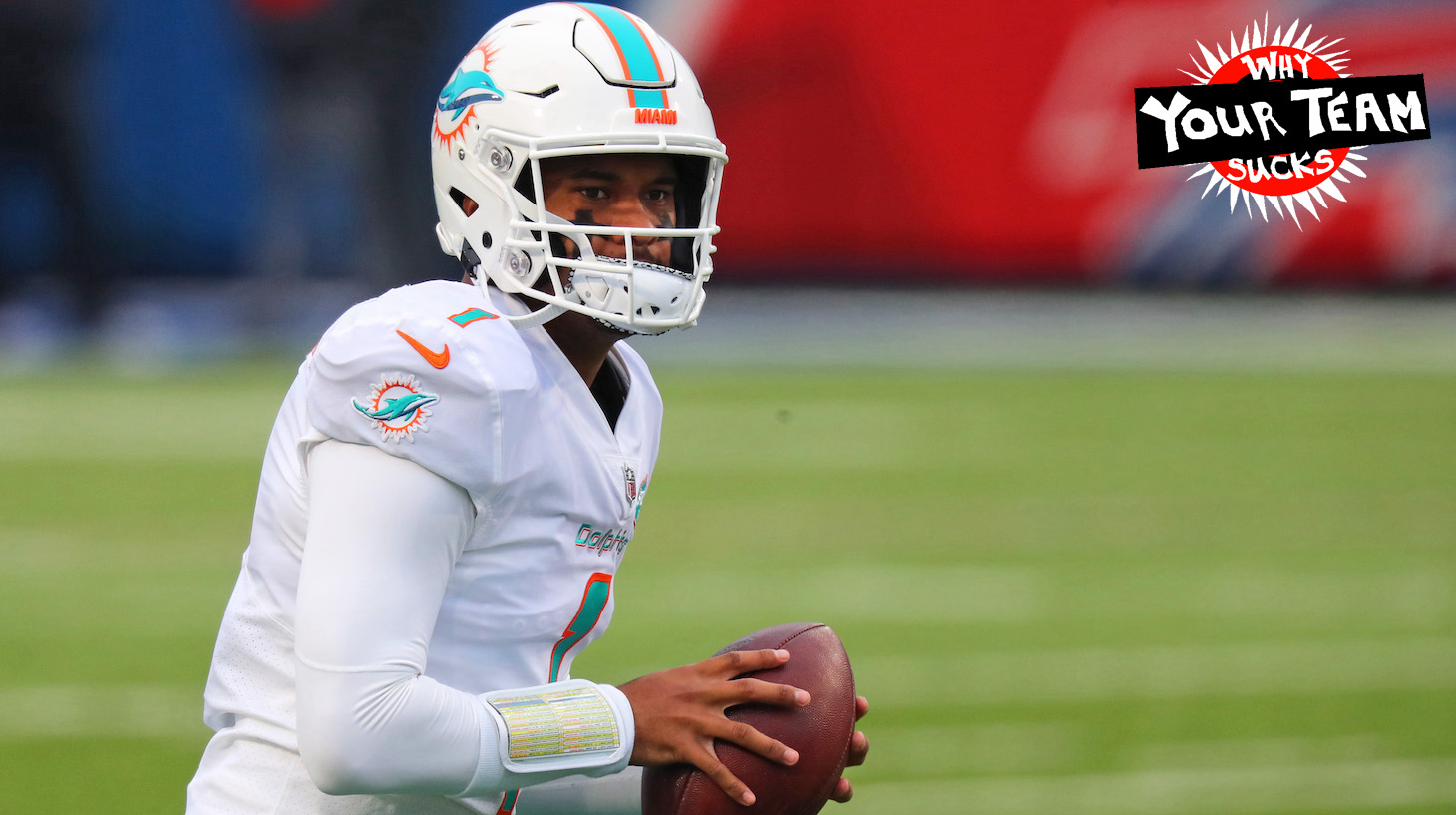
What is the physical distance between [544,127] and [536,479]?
39 centimetres

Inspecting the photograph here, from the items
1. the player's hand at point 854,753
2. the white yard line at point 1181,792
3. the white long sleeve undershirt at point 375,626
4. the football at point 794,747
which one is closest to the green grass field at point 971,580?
the white yard line at point 1181,792

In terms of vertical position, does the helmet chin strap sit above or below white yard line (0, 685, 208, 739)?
above

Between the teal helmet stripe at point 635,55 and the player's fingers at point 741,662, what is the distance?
0.60m

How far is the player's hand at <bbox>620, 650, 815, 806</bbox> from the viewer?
5.69ft

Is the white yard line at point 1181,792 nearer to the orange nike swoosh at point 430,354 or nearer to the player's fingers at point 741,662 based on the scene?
the player's fingers at point 741,662

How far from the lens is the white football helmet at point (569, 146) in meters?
1.85

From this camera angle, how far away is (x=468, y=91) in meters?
1.95

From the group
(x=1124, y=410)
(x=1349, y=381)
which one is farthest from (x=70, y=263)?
(x=1349, y=381)

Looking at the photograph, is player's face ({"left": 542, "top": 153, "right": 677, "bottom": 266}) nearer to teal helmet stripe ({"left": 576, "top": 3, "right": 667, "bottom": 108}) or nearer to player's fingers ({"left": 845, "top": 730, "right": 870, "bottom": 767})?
teal helmet stripe ({"left": 576, "top": 3, "right": 667, "bottom": 108})

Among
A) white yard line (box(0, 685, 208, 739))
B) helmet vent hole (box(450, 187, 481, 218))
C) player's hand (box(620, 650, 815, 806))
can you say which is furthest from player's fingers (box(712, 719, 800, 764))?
white yard line (box(0, 685, 208, 739))

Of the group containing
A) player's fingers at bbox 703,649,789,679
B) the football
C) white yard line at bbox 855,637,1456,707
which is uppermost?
player's fingers at bbox 703,649,789,679

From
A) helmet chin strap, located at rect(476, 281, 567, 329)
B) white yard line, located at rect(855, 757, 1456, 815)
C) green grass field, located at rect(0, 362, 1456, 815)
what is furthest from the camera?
green grass field, located at rect(0, 362, 1456, 815)

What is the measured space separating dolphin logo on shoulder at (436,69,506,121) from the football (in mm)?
683

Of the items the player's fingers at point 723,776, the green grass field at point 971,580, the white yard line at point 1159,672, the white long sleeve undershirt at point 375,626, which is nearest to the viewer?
the white long sleeve undershirt at point 375,626
